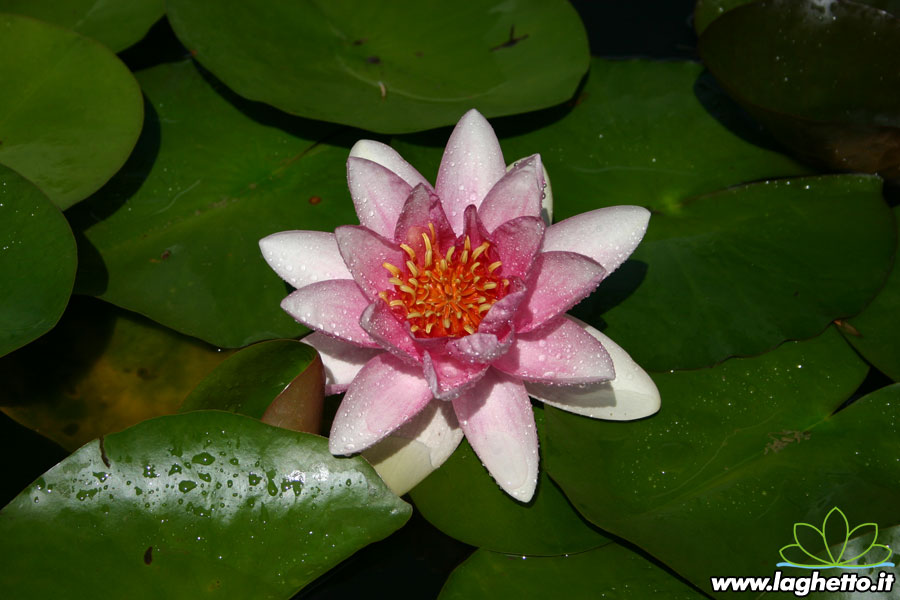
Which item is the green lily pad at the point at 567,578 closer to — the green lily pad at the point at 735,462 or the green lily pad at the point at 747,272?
the green lily pad at the point at 735,462

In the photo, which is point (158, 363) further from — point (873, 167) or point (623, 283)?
point (873, 167)

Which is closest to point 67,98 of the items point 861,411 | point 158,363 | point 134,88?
point 134,88

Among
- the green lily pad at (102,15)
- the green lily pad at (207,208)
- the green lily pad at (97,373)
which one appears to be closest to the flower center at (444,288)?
the green lily pad at (207,208)

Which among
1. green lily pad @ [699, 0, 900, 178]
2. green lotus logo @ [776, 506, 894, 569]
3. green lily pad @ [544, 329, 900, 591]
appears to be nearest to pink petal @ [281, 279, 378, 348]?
green lily pad @ [544, 329, 900, 591]

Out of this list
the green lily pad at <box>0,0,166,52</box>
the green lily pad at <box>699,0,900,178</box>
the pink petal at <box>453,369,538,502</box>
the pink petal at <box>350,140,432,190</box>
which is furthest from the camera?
the green lily pad at <box>0,0,166,52</box>

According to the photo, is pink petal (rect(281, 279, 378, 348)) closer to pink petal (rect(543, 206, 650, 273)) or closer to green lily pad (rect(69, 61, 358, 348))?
green lily pad (rect(69, 61, 358, 348))

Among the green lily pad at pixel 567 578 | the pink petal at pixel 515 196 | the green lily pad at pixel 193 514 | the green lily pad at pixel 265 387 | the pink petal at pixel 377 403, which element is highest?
the pink petal at pixel 515 196
